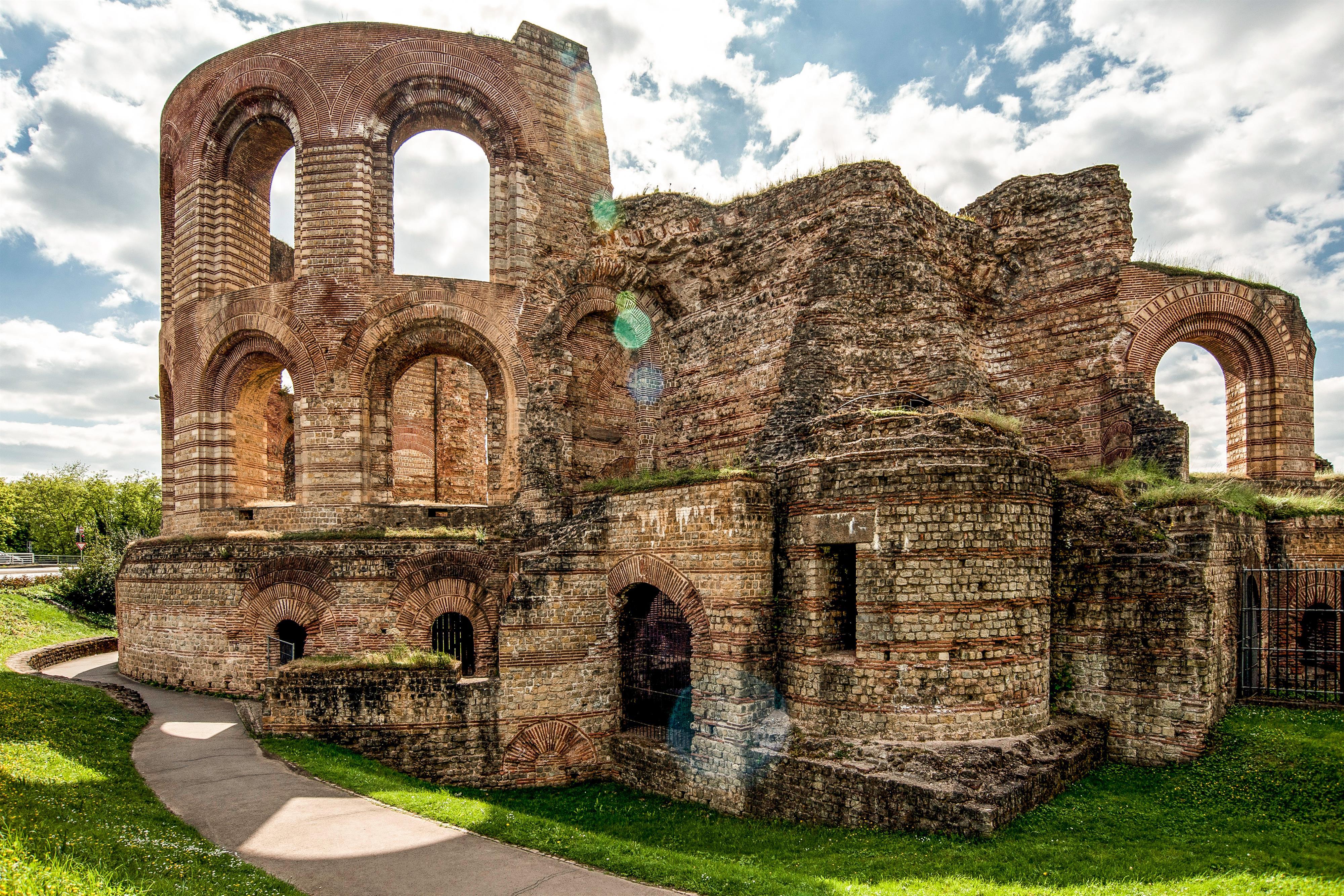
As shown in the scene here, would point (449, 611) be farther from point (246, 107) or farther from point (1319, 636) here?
point (1319, 636)

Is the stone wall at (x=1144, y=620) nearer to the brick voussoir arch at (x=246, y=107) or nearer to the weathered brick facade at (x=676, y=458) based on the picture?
the weathered brick facade at (x=676, y=458)

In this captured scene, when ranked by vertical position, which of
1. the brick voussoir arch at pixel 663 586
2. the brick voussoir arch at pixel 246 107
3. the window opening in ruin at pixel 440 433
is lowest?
the brick voussoir arch at pixel 663 586

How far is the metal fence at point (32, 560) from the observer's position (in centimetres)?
3322

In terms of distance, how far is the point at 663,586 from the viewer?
9.65 metres

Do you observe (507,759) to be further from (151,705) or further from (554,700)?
(151,705)

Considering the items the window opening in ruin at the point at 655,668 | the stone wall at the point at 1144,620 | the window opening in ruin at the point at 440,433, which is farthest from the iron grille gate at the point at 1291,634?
the window opening in ruin at the point at 440,433

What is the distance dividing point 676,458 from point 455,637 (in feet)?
17.1

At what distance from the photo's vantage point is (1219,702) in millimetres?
8547

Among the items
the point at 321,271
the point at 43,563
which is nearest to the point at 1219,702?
the point at 321,271

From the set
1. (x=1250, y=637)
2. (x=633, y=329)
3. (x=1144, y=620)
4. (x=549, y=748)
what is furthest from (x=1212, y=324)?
(x=549, y=748)

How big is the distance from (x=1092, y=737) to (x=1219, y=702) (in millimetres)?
1736

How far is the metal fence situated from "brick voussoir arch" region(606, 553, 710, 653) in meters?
34.0

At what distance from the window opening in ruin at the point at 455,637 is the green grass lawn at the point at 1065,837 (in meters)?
3.77

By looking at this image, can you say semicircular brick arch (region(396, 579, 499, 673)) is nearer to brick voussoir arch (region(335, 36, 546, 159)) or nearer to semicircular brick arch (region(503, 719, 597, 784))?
semicircular brick arch (region(503, 719, 597, 784))
